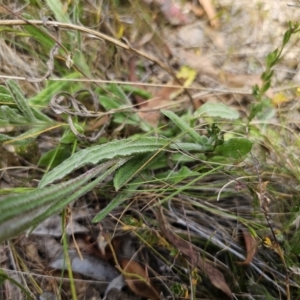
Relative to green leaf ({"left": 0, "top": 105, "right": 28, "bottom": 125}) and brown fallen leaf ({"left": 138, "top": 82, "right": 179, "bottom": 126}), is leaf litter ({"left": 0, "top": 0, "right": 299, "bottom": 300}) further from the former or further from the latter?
green leaf ({"left": 0, "top": 105, "right": 28, "bottom": 125})

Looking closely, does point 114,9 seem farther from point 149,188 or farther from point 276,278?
point 276,278

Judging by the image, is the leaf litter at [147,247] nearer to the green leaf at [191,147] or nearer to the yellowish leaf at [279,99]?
the yellowish leaf at [279,99]

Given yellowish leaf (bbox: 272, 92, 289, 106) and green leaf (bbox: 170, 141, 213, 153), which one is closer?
green leaf (bbox: 170, 141, 213, 153)

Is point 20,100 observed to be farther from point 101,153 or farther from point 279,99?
point 279,99

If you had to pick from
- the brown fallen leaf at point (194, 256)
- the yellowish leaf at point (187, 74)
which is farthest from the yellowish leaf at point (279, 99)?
the brown fallen leaf at point (194, 256)

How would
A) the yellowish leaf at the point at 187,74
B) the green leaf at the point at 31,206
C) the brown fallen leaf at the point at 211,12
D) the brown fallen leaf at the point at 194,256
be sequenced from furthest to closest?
the brown fallen leaf at the point at 211,12
the yellowish leaf at the point at 187,74
the brown fallen leaf at the point at 194,256
the green leaf at the point at 31,206

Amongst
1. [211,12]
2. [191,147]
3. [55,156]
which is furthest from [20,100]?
A: [211,12]

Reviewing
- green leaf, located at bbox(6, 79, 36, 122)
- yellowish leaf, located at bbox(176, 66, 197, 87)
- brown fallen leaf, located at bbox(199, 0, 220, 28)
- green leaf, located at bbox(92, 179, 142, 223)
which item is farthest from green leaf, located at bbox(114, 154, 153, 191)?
brown fallen leaf, located at bbox(199, 0, 220, 28)
